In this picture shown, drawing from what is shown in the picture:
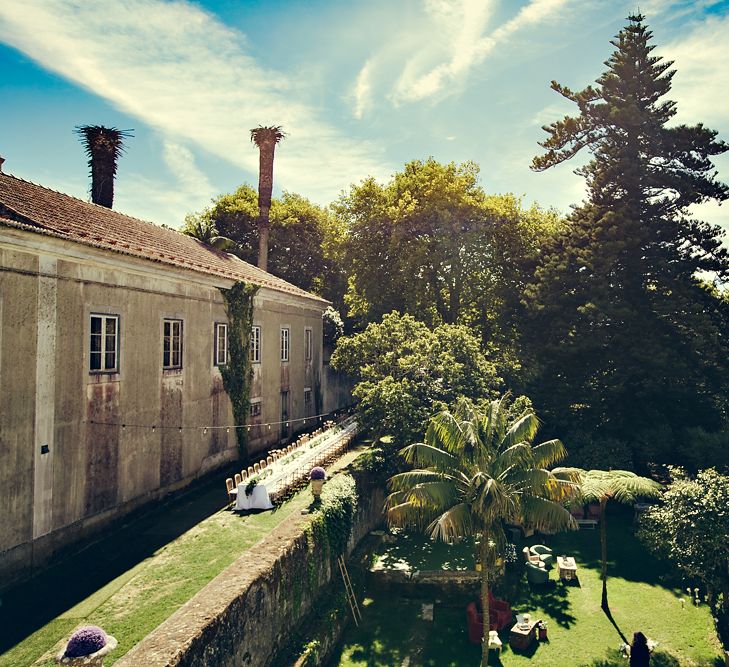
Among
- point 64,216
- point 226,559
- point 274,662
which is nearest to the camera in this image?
point 274,662

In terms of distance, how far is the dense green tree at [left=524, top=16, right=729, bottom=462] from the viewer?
2420 centimetres

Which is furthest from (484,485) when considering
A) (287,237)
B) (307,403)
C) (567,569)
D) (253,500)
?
(287,237)

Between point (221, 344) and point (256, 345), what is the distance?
2.85 meters

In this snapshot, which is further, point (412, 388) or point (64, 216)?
point (412, 388)

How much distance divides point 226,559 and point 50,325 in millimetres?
6915

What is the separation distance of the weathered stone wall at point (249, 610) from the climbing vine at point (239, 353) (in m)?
7.73

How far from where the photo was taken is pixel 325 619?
14.1 meters

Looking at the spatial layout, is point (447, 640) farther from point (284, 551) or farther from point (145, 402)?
point (145, 402)

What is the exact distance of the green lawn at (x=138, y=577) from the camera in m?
9.77

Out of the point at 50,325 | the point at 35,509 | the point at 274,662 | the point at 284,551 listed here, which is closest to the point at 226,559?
the point at 284,551

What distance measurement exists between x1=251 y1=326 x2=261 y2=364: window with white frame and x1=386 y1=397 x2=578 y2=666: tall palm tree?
10.9m

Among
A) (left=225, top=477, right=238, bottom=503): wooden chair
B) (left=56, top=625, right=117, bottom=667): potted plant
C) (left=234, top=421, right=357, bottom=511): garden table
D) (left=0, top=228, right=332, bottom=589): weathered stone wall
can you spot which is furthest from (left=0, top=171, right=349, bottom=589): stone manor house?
(left=56, top=625, right=117, bottom=667): potted plant

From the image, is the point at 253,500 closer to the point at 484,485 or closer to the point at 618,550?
the point at 484,485

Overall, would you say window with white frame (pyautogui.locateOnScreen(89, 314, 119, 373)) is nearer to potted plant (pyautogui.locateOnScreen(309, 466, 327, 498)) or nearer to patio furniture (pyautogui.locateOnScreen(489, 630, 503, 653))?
potted plant (pyautogui.locateOnScreen(309, 466, 327, 498))
